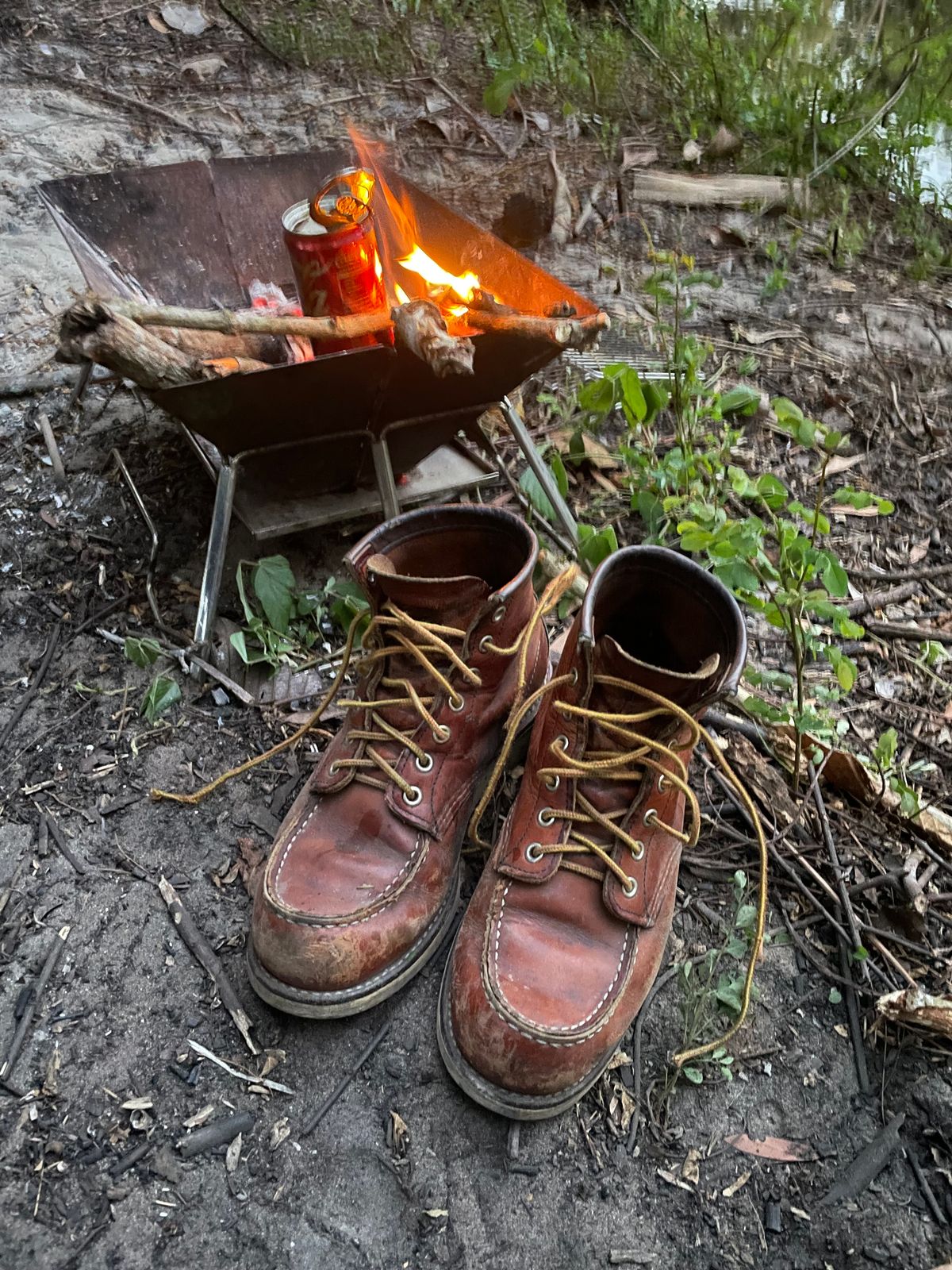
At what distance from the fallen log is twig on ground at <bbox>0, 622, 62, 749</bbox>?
3765mm

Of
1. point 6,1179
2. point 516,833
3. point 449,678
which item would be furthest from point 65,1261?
point 449,678

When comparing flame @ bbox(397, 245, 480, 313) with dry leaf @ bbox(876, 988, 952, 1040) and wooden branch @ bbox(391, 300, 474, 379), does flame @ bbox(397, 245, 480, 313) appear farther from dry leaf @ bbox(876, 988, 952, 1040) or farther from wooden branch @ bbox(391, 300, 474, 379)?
dry leaf @ bbox(876, 988, 952, 1040)

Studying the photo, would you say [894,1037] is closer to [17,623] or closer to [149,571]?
[149,571]

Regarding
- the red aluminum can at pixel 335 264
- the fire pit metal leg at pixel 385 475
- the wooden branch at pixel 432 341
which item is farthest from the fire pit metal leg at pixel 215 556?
the wooden branch at pixel 432 341

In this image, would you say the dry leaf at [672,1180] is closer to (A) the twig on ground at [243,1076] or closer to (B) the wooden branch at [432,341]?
(A) the twig on ground at [243,1076]

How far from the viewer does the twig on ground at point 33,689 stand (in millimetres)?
2259

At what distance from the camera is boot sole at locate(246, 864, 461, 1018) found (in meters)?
1.63

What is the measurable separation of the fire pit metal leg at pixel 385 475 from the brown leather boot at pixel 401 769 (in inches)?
19.0

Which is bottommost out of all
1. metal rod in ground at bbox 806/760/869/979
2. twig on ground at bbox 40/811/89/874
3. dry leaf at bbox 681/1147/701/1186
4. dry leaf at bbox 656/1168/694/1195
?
twig on ground at bbox 40/811/89/874

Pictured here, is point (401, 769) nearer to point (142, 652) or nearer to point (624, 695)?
point (624, 695)

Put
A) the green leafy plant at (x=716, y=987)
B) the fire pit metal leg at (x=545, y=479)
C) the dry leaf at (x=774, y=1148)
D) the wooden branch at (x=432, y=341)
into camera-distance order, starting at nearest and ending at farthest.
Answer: the dry leaf at (x=774, y=1148) → the green leafy plant at (x=716, y=987) → the wooden branch at (x=432, y=341) → the fire pit metal leg at (x=545, y=479)

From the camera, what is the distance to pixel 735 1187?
152cm

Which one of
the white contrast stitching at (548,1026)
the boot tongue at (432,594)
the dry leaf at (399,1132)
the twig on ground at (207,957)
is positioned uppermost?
the boot tongue at (432,594)

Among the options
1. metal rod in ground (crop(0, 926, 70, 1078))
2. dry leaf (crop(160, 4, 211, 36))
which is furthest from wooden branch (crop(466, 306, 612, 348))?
dry leaf (crop(160, 4, 211, 36))
